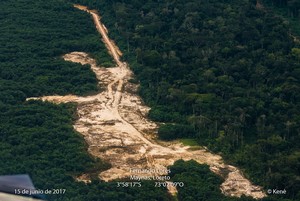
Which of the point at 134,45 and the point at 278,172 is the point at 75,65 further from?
the point at 278,172

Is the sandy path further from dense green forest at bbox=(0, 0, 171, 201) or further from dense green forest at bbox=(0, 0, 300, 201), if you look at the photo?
dense green forest at bbox=(0, 0, 171, 201)

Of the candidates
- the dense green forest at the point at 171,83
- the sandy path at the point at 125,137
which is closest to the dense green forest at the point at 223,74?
the dense green forest at the point at 171,83

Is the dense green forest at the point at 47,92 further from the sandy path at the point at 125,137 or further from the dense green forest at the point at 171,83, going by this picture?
the sandy path at the point at 125,137

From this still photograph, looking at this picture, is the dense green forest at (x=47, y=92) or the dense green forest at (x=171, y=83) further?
the dense green forest at (x=171, y=83)

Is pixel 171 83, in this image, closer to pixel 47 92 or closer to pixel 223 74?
pixel 223 74

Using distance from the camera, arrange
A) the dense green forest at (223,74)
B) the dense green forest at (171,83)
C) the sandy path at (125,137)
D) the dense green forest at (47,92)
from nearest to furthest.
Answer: the dense green forest at (47,92)
the dense green forest at (171,83)
the sandy path at (125,137)
the dense green forest at (223,74)

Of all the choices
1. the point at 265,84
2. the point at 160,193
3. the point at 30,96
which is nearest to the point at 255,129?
the point at 265,84
